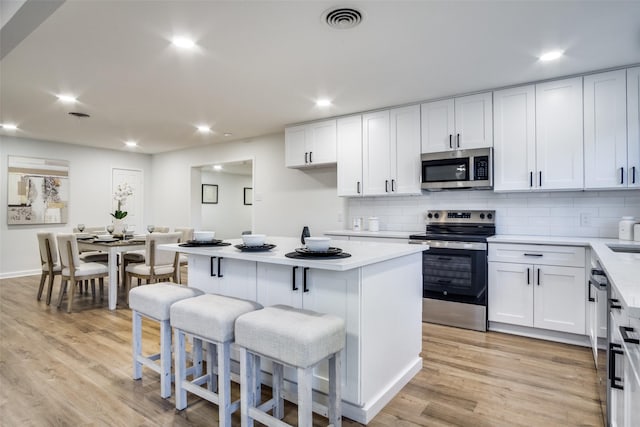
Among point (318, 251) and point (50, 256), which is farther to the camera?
point (50, 256)

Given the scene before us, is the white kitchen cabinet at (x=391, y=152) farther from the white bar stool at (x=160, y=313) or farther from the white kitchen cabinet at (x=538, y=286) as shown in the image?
the white bar stool at (x=160, y=313)

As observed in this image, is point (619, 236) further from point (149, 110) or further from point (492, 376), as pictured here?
point (149, 110)

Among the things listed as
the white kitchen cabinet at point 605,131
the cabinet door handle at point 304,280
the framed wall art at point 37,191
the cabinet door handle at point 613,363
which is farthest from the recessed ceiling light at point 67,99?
the white kitchen cabinet at point 605,131

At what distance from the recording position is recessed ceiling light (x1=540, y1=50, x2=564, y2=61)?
2.74 meters

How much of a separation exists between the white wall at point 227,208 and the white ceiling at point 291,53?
19.0 feet

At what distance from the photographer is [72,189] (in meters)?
6.66

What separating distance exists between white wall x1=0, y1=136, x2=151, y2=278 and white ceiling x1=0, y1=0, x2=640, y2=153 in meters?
2.12

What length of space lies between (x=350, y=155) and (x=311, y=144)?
2.05 ft

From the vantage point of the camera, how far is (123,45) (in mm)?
2660

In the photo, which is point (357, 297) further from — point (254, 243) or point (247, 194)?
point (247, 194)

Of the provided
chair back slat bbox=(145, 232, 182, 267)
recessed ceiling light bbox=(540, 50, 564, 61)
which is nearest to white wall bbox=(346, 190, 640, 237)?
recessed ceiling light bbox=(540, 50, 564, 61)

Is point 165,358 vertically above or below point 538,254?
below

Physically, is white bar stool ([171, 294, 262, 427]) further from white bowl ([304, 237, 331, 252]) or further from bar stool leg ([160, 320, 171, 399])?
white bowl ([304, 237, 331, 252])

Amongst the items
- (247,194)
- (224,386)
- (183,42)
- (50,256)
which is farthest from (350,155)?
(247,194)
